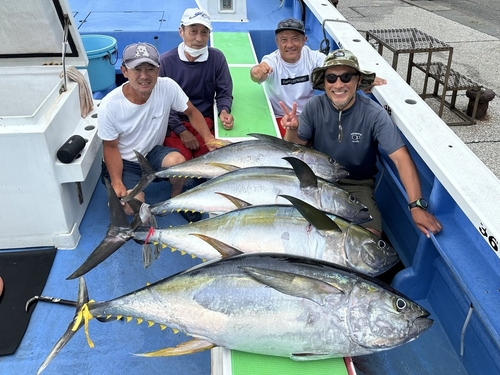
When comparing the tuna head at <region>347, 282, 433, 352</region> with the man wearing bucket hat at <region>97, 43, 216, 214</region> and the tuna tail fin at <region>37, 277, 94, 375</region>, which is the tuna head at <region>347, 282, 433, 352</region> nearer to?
the tuna tail fin at <region>37, 277, 94, 375</region>

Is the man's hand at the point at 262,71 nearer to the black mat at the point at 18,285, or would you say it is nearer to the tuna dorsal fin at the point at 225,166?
the tuna dorsal fin at the point at 225,166

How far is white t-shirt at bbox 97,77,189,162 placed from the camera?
273 centimetres

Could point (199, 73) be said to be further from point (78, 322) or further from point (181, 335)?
point (78, 322)

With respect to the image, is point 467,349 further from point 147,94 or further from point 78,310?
point 147,94

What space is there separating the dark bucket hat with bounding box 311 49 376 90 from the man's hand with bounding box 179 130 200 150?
0.98 metres

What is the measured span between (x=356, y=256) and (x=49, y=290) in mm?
1654

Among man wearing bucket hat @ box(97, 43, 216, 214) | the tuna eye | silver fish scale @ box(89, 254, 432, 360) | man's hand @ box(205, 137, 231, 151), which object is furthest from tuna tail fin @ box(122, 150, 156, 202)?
the tuna eye

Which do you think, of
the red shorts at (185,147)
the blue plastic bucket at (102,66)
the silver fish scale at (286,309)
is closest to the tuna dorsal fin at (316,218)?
the silver fish scale at (286,309)

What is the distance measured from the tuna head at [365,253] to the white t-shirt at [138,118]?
64.5 inches

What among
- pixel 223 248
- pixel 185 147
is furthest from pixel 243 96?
pixel 223 248

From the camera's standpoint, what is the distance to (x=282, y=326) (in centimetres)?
143

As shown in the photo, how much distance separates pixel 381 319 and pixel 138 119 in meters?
2.02

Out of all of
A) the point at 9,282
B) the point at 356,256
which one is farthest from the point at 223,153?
the point at 9,282

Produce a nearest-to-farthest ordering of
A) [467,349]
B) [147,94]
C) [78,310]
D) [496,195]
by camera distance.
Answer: [78,310] < [496,195] < [467,349] < [147,94]
